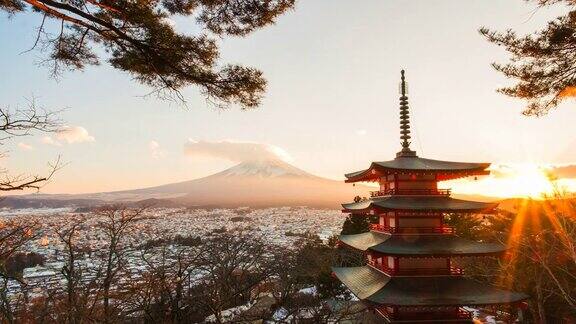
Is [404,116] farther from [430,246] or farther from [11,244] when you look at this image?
[11,244]

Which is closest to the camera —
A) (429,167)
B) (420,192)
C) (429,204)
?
(429,204)

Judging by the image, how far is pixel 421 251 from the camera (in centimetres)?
1224

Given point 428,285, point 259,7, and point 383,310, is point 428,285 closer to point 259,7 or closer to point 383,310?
point 383,310

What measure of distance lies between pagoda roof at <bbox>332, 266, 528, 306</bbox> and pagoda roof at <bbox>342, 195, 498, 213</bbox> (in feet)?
7.21

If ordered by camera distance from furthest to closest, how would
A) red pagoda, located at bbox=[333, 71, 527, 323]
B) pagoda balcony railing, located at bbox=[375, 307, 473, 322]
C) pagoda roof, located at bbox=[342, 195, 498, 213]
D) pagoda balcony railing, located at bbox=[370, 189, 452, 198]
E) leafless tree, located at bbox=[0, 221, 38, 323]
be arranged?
pagoda balcony railing, located at bbox=[370, 189, 452, 198]
pagoda roof, located at bbox=[342, 195, 498, 213]
pagoda balcony railing, located at bbox=[375, 307, 473, 322]
red pagoda, located at bbox=[333, 71, 527, 323]
leafless tree, located at bbox=[0, 221, 38, 323]

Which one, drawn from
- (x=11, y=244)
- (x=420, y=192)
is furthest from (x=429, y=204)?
(x=11, y=244)

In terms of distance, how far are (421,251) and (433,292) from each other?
1270 millimetres

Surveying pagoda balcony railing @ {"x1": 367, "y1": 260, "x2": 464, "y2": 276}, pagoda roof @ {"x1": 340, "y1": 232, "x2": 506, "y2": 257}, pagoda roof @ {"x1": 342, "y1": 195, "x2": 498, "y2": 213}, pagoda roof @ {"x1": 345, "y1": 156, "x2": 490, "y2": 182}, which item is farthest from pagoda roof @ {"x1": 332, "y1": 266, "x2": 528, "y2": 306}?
pagoda roof @ {"x1": 345, "y1": 156, "x2": 490, "y2": 182}

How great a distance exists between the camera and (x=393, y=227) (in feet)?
44.0

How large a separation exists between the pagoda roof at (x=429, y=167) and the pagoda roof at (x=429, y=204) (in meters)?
0.92

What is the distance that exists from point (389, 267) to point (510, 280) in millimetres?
11466

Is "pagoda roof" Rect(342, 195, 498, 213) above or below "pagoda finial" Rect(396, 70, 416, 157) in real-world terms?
below

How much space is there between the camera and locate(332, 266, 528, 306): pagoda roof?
452 inches

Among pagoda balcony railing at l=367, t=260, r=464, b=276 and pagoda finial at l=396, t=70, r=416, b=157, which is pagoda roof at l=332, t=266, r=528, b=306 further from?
pagoda finial at l=396, t=70, r=416, b=157
